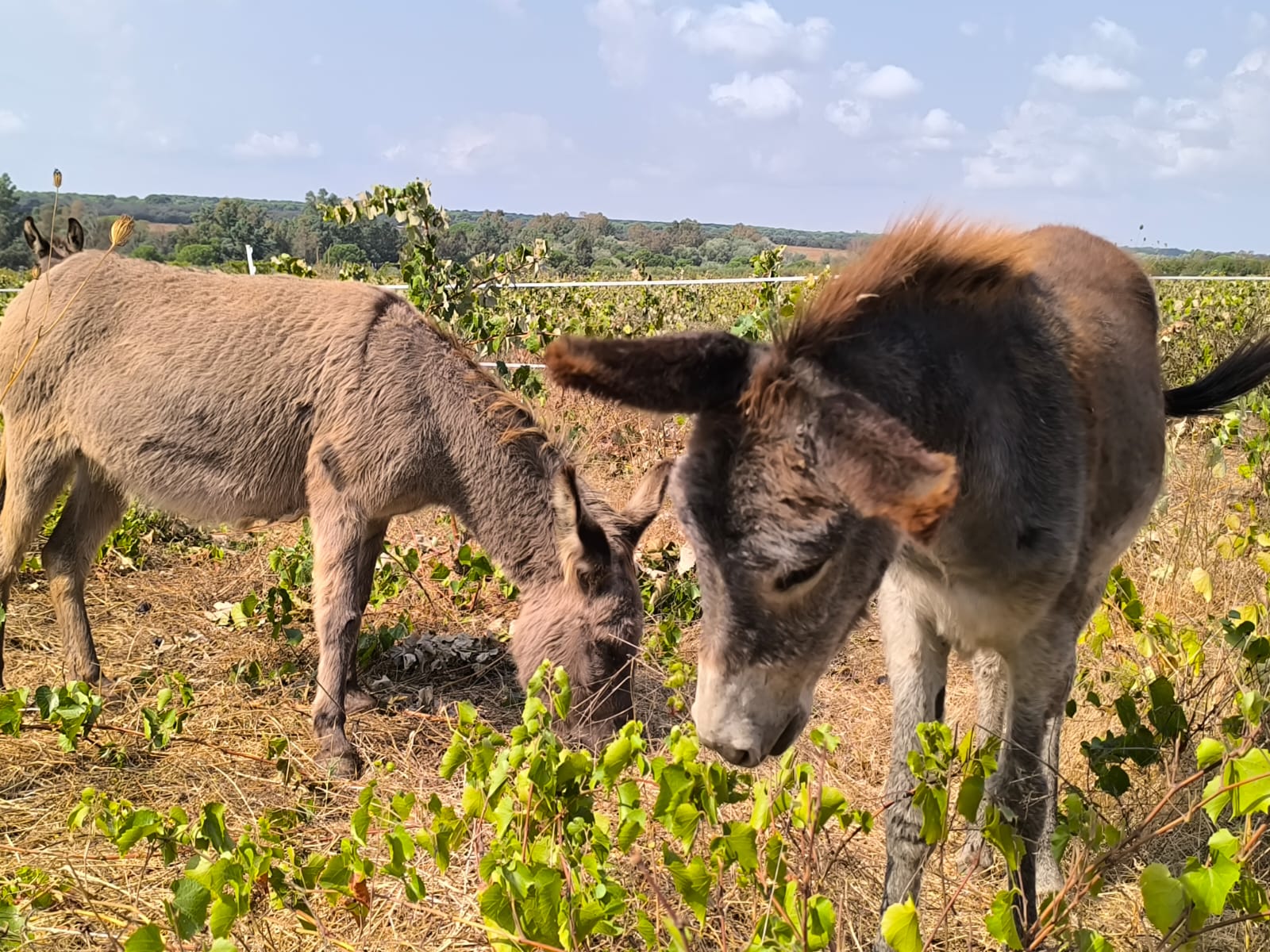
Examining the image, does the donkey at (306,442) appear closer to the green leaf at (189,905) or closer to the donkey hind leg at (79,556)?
the donkey hind leg at (79,556)

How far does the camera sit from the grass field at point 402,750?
2.17 metres

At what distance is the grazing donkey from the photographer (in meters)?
1.78

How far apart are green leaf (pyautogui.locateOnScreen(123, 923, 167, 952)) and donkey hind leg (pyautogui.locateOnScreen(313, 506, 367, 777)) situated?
250 cm

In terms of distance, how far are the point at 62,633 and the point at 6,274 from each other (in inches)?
720

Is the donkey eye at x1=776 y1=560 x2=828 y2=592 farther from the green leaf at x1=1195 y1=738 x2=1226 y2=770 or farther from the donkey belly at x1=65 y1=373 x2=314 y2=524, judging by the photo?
the donkey belly at x1=65 y1=373 x2=314 y2=524

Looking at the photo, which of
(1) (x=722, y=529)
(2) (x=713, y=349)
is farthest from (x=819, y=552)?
(2) (x=713, y=349)

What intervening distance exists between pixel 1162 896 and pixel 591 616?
8.34 feet

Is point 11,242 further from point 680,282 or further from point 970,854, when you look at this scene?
point 970,854

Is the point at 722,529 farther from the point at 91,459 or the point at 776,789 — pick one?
the point at 91,459

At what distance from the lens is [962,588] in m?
2.30

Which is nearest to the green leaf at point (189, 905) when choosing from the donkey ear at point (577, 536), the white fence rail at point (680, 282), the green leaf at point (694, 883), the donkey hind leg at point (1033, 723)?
the green leaf at point (694, 883)

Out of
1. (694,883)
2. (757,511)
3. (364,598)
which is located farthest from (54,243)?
(694,883)

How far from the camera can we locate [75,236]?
5.17 metres

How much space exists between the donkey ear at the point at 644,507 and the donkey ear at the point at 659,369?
1.89 meters
